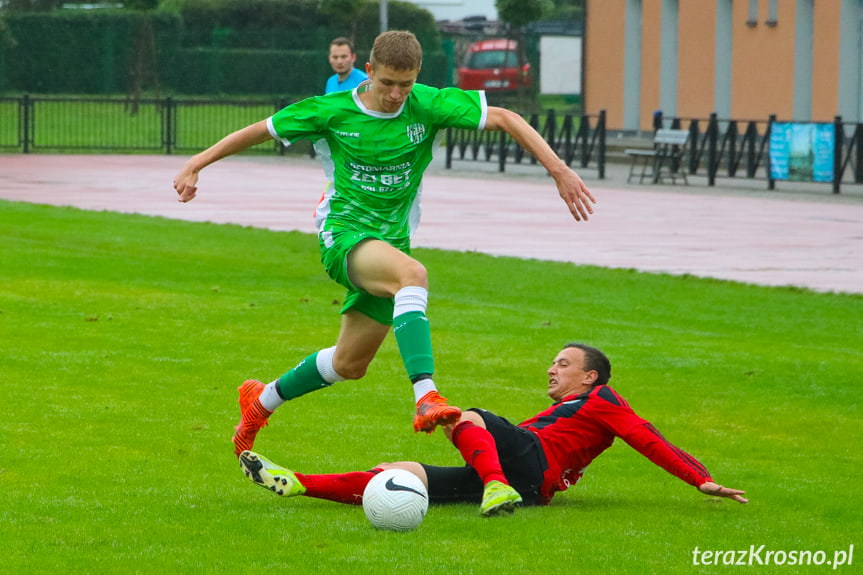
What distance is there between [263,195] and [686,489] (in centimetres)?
1979

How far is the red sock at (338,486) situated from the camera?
230 inches

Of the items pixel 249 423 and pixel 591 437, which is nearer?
pixel 591 437

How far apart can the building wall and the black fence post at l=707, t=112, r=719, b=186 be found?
16.1 ft

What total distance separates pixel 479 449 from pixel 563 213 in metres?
17.4

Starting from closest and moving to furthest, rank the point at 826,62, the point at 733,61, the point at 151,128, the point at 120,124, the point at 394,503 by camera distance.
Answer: the point at 394,503
the point at 826,62
the point at 733,61
the point at 151,128
the point at 120,124

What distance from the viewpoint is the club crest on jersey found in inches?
245

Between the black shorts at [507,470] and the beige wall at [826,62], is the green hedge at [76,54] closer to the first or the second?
the beige wall at [826,62]

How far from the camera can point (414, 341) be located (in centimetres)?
577

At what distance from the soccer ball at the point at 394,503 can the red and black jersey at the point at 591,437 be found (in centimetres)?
71

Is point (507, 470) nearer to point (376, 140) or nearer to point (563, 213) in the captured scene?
point (376, 140)

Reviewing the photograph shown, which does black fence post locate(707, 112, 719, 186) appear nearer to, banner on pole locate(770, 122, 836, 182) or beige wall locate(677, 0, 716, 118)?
banner on pole locate(770, 122, 836, 182)

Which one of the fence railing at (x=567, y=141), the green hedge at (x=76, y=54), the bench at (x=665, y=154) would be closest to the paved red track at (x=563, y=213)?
the fence railing at (x=567, y=141)

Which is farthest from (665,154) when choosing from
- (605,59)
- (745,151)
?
(605,59)

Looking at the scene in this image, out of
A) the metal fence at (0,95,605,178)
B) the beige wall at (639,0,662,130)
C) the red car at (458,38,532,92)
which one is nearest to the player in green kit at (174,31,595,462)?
the metal fence at (0,95,605,178)
